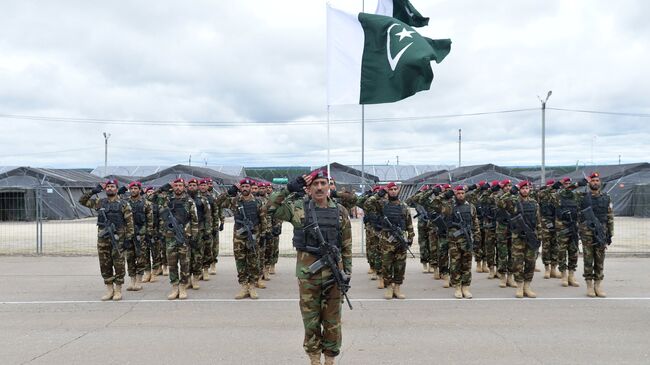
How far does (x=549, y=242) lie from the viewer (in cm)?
1012

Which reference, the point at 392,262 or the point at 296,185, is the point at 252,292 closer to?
the point at 392,262

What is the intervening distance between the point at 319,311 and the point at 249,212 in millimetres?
4179

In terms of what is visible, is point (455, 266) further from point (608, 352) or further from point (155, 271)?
point (155, 271)

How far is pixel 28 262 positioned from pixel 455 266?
1056 cm

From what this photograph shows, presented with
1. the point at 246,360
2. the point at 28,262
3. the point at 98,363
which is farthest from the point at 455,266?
the point at 28,262

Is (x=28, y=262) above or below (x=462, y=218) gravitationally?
below

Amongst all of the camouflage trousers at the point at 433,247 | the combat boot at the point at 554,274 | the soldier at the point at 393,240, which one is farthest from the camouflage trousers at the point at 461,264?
the combat boot at the point at 554,274

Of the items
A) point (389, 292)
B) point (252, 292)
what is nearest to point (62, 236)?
point (252, 292)

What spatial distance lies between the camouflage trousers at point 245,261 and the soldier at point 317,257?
373 centimetres

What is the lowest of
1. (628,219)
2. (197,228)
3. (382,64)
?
(628,219)

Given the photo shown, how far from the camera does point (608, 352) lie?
17.3 ft

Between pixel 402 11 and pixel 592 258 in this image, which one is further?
pixel 402 11

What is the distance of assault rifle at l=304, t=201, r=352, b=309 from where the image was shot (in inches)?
178

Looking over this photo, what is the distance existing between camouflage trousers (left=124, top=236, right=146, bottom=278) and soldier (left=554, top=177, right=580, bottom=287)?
809 centimetres
